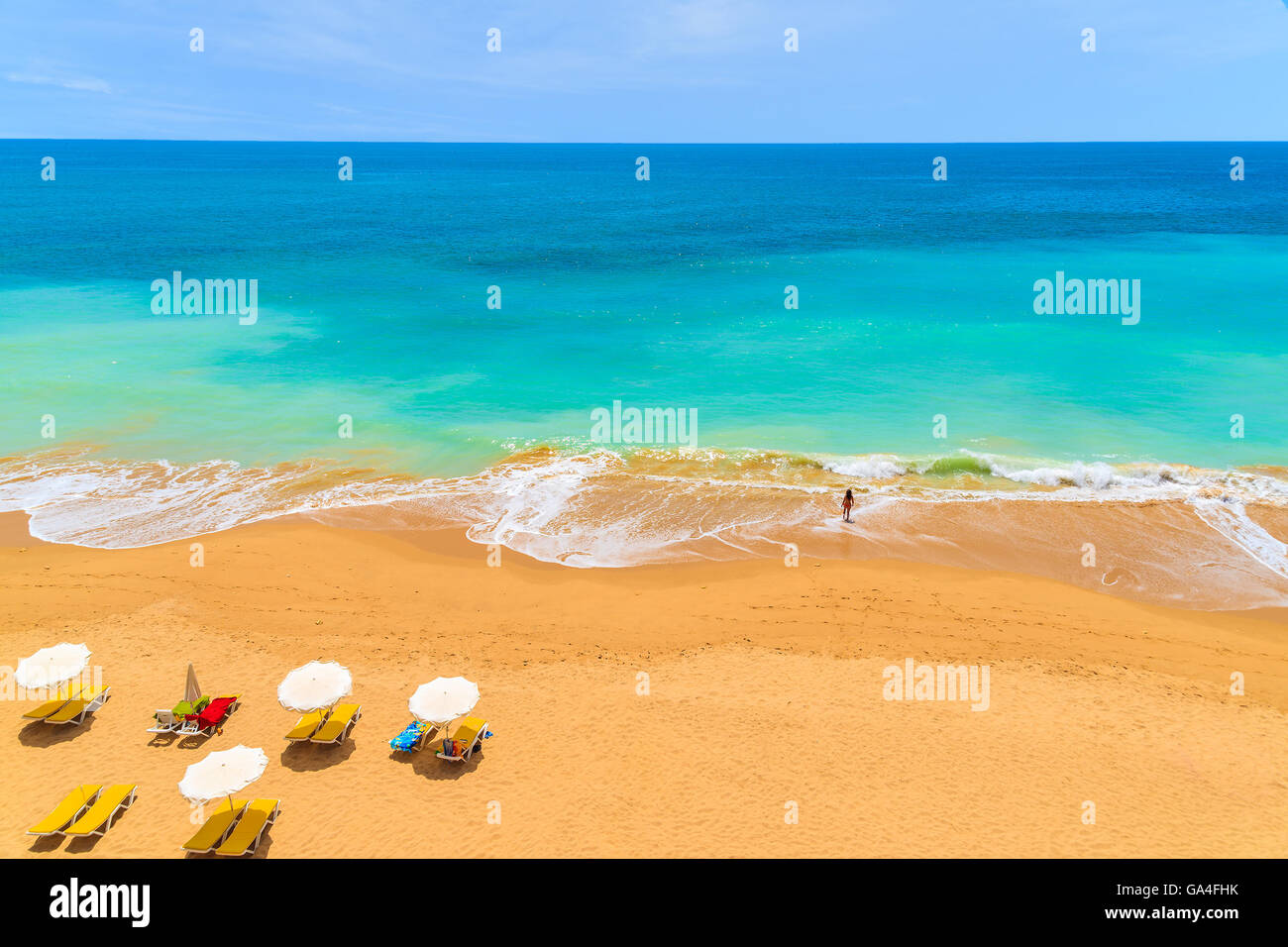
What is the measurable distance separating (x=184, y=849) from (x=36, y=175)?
21136 cm

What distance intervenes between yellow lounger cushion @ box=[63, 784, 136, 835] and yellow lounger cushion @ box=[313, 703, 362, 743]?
10.5 ft

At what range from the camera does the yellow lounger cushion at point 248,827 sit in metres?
12.2

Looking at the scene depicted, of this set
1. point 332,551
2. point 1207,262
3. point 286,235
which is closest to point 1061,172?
point 1207,262

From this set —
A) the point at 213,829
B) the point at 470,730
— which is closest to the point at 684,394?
the point at 470,730

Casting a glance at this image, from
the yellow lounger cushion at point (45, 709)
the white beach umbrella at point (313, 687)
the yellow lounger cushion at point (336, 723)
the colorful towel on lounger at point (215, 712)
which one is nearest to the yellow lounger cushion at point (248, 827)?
→ the yellow lounger cushion at point (336, 723)

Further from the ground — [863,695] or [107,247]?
[107,247]

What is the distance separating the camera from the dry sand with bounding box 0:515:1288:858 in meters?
12.9

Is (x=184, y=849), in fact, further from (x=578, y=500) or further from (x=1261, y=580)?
(x=1261, y=580)

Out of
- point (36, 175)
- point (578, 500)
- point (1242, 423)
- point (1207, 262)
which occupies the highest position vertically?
point (36, 175)

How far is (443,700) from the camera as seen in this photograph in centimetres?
1434

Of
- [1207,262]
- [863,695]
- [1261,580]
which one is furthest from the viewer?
[1207,262]

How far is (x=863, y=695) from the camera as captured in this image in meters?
16.2

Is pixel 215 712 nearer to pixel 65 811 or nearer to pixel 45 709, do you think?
pixel 65 811
